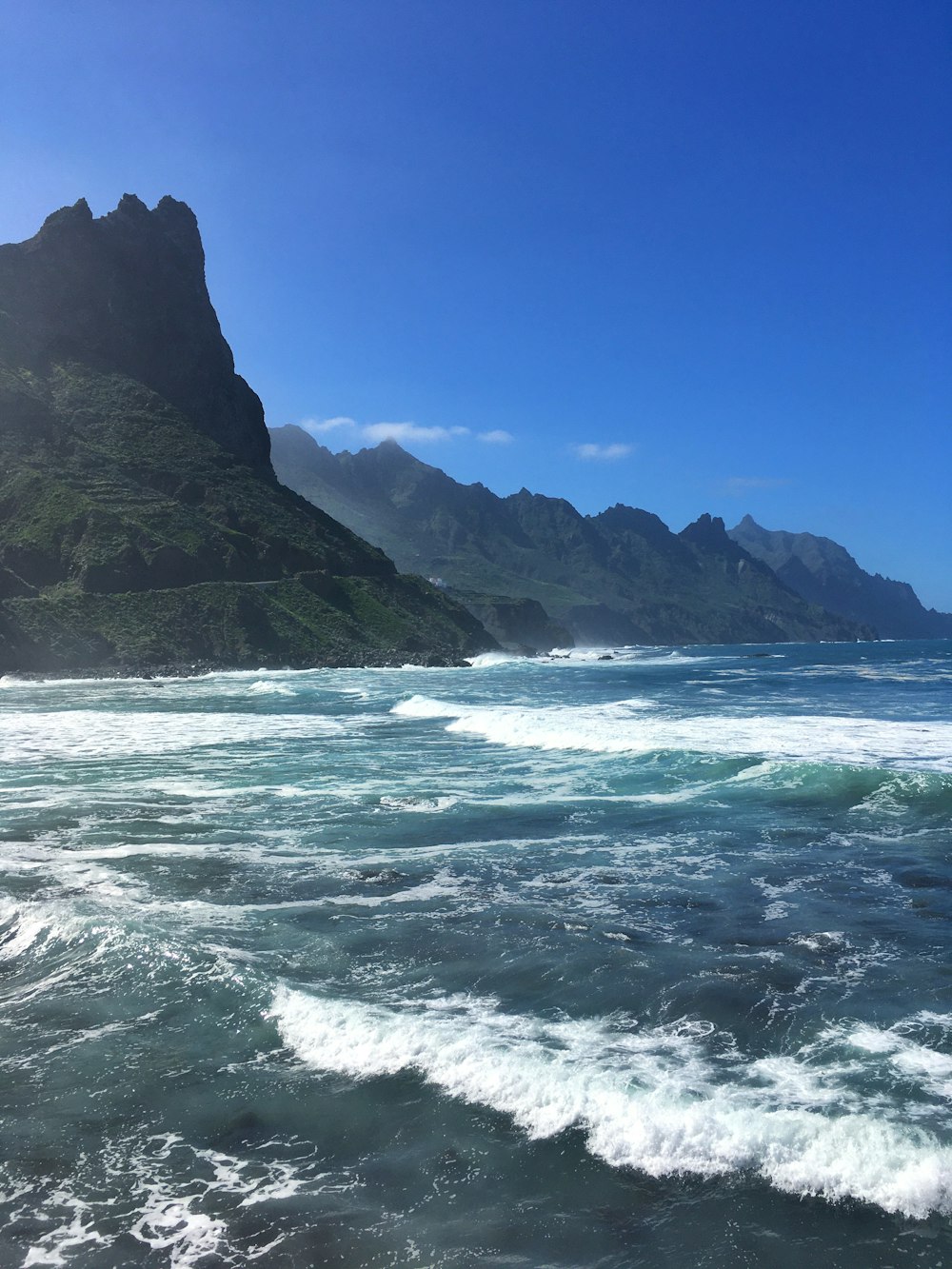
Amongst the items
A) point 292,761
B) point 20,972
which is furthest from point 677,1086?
point 292,761

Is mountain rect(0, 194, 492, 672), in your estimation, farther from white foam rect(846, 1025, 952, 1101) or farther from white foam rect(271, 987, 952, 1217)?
white foam rect(846, 1025, 952, 1101)

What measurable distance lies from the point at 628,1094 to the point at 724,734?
26.5 meters

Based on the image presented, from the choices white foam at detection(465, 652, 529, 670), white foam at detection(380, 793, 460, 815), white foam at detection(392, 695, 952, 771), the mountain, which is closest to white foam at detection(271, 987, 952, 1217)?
white foam at detection(380, 793, 460, 815)

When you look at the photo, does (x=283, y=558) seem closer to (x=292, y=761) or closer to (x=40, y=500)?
(x=40, y=500)

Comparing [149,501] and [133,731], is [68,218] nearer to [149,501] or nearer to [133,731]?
[149,501]

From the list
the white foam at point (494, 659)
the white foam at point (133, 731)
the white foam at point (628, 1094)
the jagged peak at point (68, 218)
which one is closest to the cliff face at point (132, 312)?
the jagged peak at point (68, 218)

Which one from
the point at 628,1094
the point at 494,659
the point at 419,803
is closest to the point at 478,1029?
the point at 628,1094

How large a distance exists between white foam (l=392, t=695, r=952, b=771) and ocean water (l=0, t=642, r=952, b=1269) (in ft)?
20.9

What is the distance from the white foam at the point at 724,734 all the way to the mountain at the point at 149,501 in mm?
58818

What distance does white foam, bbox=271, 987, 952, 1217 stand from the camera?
634 centimetres

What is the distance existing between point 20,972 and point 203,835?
683cm

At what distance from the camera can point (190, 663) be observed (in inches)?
3538

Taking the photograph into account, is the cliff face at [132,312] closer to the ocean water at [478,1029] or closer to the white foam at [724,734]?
the white foam at [724,734]

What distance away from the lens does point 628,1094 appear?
723 cm
